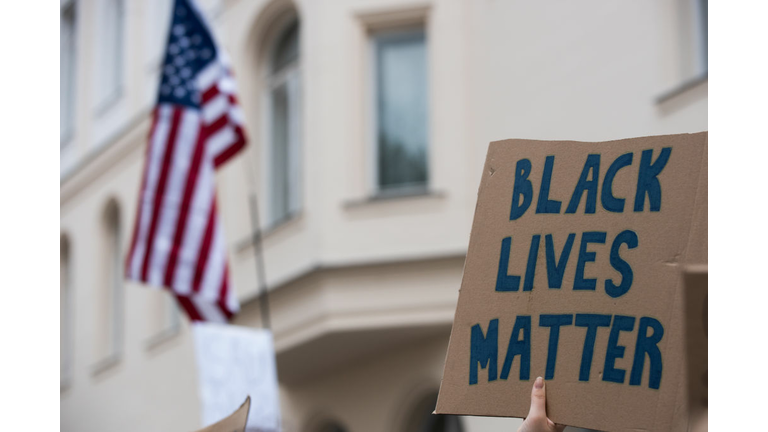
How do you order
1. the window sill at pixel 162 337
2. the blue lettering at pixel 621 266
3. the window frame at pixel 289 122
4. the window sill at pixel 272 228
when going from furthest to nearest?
the window sill at pixel 162 337
the window frame at pixel 289 122
the window sill at pixel 272 228
the blue lettering at pixel 621 266

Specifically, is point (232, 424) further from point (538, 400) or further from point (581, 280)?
point (581, 280)

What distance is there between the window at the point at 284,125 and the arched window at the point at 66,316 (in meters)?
3.62

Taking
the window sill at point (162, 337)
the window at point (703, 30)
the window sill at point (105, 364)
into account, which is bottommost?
the window sill at point (105, 364)

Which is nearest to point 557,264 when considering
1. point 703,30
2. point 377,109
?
point 703,30

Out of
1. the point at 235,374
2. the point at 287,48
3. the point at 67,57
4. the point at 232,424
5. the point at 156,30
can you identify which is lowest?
the point at 235,374

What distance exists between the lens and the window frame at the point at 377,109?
1016 cm

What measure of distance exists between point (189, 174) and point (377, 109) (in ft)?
7.30

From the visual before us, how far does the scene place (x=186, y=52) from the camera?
371 inches

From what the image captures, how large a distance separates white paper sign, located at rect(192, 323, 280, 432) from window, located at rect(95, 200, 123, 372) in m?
6.29

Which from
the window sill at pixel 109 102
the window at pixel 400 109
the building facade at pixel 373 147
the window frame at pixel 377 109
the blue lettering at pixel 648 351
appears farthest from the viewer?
the window sill at pixel 109 102

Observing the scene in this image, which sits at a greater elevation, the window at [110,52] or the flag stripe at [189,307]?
the window at [110,52]

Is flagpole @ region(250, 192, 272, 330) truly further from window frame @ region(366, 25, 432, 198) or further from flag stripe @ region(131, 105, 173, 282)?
flag stripe @ region(131, 105, 173, 282)

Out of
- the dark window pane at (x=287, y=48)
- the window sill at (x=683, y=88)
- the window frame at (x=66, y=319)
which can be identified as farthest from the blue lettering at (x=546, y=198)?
the window frame at (x=66, y=319)

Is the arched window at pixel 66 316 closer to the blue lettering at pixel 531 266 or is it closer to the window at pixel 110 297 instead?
the window at pixel 110 297
